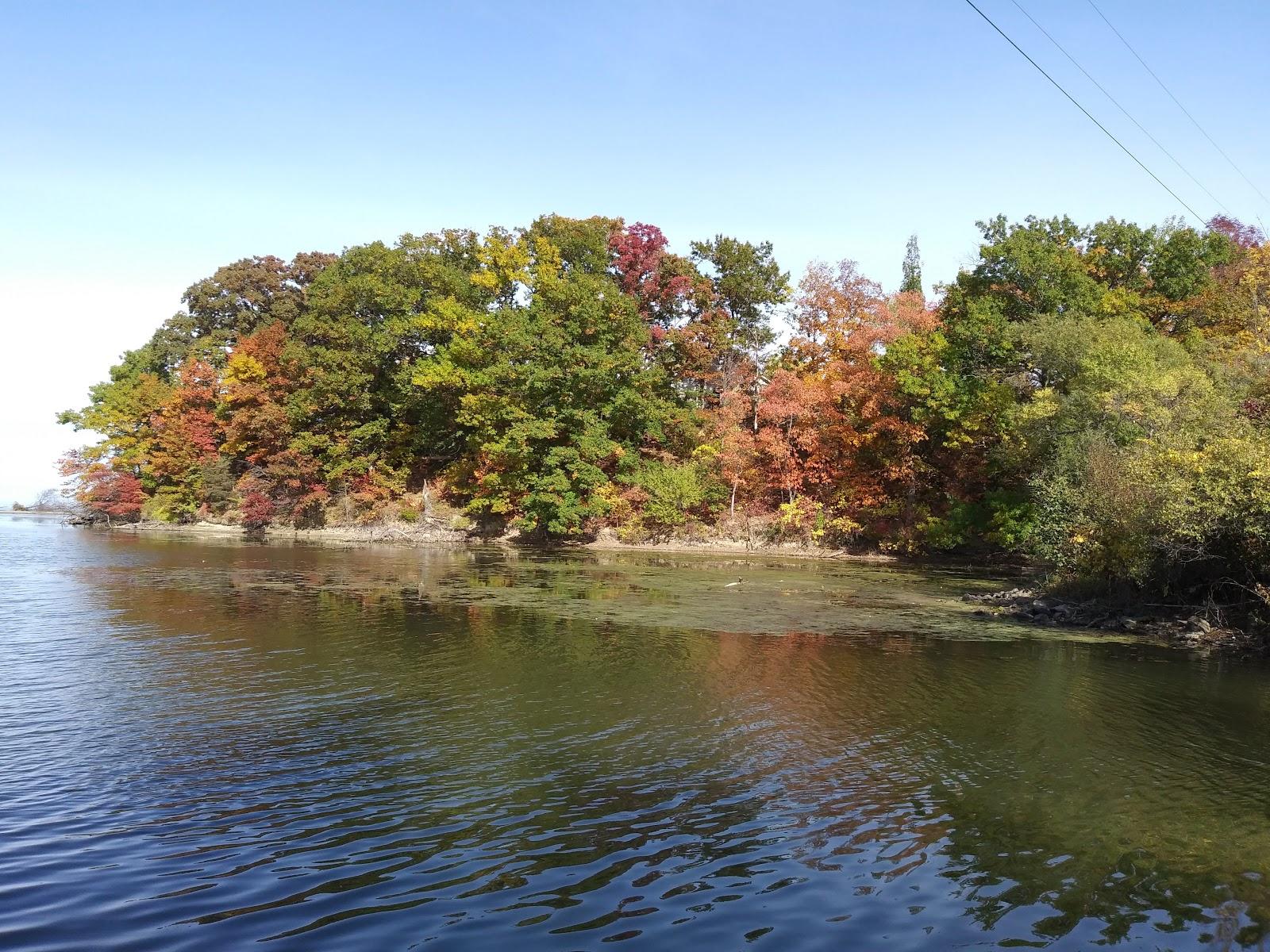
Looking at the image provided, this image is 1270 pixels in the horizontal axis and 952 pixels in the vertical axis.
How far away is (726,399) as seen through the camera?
47906 mm

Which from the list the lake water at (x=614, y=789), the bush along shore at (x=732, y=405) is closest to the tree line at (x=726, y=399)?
the bush along shore at (x=732, y=405)

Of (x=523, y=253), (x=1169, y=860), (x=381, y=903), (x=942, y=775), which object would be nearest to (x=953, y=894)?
(x=1169, y=860)

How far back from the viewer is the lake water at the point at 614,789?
251 inches

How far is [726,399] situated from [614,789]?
131ft

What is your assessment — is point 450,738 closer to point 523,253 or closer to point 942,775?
point 942,775

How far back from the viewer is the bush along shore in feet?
81.8

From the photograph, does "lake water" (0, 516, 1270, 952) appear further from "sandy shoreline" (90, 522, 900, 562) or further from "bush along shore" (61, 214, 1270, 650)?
"sandy shoreline" (90, 522, 900, 562)

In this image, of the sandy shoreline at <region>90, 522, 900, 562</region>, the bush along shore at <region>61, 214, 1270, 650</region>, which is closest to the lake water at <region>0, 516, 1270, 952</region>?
the bush along shore at <region>61, 214, 1270, 650</region>

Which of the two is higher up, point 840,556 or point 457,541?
point 457,541

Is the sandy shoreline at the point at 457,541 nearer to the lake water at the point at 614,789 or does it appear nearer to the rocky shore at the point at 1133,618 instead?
the rocky shore at the point at 1133,618

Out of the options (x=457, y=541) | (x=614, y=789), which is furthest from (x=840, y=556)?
(x=614, y=789)

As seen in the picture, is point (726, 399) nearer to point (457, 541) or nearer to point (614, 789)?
point (457, 541)

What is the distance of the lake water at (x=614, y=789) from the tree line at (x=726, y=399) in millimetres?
9490

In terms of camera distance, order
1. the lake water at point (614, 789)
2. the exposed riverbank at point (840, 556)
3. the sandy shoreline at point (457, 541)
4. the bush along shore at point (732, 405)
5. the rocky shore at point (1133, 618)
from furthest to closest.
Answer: the sandy shoreline at point (457, 541)
the bush along shore at point (732, 405)
the exposed riverbank at point (840, 556)
the rocky shore at point (1133, 618)
the lake water at point (614, 789)
